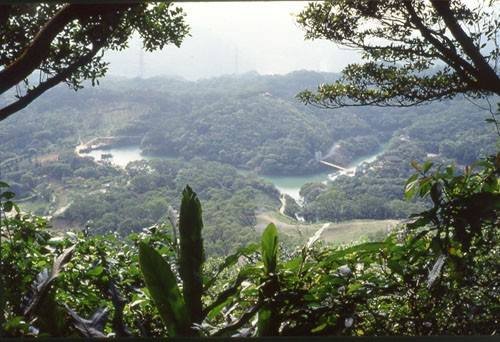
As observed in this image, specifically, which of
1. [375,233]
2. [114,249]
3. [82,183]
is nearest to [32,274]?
[114,249]

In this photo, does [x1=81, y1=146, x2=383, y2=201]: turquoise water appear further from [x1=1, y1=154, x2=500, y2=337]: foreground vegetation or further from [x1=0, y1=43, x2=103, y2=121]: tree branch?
[x1=1, y1=154, x2=500, y2=337]: foreground vegetation

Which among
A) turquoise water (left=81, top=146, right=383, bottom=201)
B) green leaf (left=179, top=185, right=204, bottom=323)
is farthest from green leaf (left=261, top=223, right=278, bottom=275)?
turquoise water (left=81, top=146, right=383, bottom=201)

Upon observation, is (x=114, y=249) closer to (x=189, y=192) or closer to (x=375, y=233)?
(x=189, y=192)

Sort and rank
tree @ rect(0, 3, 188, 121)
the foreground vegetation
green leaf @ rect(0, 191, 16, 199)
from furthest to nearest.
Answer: tree @ rect(0, 3, 188, 121) → green leaf @ rect(0, 191, 16, 199) → the foreground vegetation

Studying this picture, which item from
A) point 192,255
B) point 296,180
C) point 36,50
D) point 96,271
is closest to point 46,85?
point 36,50

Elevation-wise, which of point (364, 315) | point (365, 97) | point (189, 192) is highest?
point (365, 97)

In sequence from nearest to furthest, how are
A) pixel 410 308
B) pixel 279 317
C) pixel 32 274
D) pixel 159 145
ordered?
pixel 279 317
pixel 410 308
pixel 32 274
pixel 159 145
